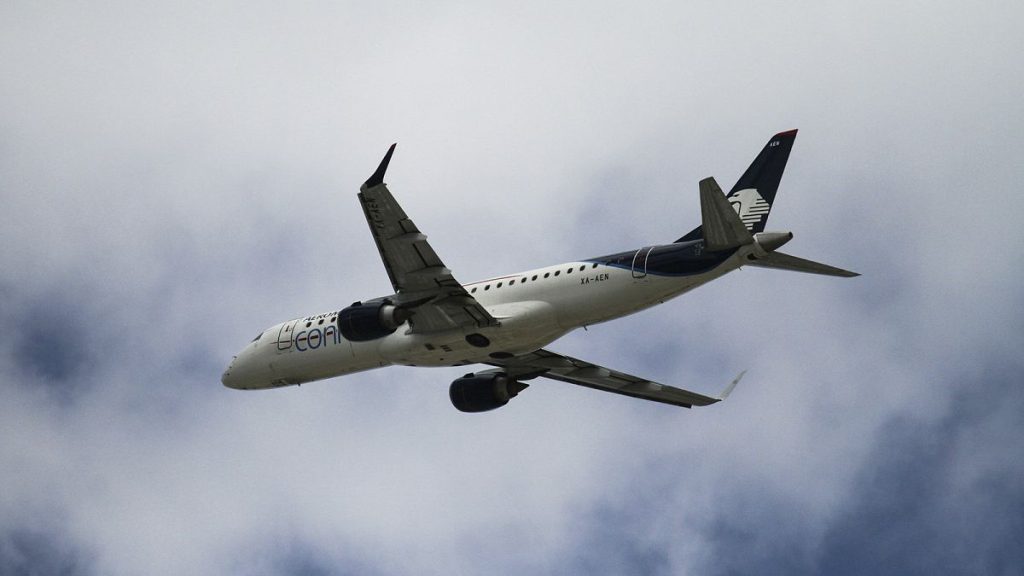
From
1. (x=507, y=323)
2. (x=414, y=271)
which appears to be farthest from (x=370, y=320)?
(x=507, y=323)

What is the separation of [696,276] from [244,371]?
1889cm

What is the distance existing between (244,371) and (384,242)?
42.1 feet

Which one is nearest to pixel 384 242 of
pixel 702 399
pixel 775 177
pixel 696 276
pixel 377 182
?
pixel 377 182

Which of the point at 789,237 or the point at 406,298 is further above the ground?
the point at 406,298

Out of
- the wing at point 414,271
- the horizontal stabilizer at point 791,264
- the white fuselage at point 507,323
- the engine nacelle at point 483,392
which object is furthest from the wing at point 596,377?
the horizontal stabilizer at point 791,264

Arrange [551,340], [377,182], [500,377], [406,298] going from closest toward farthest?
[377,182], [406,298], [551,340], [500,377]

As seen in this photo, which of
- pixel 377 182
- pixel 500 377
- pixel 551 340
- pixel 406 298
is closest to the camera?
pixel 377 182

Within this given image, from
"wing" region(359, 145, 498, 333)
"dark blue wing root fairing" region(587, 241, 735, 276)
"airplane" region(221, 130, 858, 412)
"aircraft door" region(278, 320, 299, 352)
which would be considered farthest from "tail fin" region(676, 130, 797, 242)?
"aircraft door" region(278, 320, 299, 352)

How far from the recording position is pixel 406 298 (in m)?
44.8

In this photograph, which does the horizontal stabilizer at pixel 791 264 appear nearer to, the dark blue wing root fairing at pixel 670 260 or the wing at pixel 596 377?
the dark blue wing root fairing at pixel 670 260

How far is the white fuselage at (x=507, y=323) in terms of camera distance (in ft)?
147

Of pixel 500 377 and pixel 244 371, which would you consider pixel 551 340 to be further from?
pixel 244 371

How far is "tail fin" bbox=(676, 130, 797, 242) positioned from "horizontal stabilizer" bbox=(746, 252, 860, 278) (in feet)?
6.65

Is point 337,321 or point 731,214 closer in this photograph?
point 731,214
